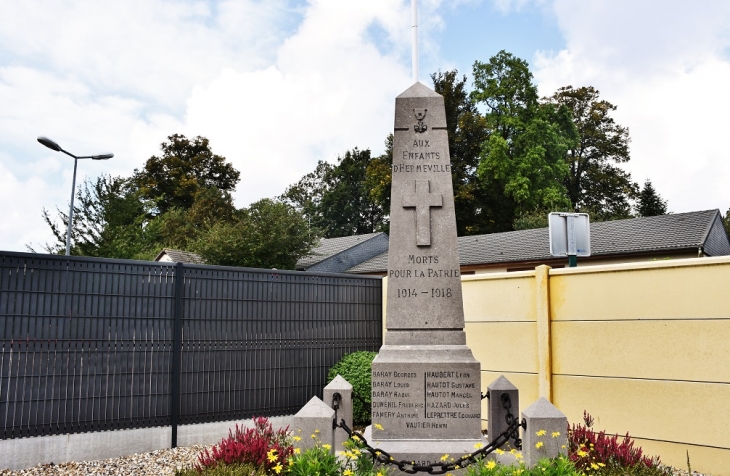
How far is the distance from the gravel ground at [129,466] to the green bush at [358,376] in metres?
2.43

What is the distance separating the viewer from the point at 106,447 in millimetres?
7414

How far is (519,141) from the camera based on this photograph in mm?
35406

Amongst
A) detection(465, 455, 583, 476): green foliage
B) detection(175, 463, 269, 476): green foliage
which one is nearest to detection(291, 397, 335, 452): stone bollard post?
detection(175, 463, 269, 476): green foliage

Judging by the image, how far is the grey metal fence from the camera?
7.07m

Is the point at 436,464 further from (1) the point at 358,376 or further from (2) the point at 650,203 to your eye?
(2) the point at 650,203

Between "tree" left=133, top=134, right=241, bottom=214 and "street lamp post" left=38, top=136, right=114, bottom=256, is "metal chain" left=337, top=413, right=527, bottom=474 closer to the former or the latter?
"street lamp post" left=38, top=136, right=114, bottom=256

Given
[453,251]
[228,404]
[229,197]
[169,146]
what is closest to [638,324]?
[453,251]

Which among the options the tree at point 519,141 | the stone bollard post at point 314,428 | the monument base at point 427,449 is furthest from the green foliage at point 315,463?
the tree at point 519,141

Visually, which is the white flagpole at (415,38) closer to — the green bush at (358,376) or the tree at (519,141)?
the green bush at (358,376)

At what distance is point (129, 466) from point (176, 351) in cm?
160

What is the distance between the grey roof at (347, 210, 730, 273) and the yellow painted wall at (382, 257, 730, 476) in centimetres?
1574

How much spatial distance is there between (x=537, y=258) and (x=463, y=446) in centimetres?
1954

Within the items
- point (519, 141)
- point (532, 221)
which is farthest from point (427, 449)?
point (519, 141)

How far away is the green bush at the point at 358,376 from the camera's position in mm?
8922
